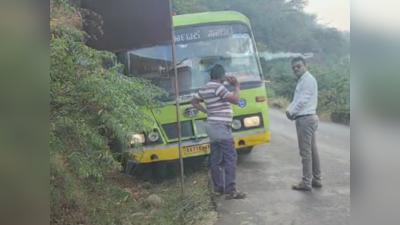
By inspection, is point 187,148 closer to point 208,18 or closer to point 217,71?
point 217,71

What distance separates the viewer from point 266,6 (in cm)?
228

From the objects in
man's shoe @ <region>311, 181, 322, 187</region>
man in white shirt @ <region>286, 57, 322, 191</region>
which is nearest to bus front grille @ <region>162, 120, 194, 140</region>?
man in white shirt @ <region>286, 57, 322, 191</region>

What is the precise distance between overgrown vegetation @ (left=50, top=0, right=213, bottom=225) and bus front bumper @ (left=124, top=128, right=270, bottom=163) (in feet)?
0.35

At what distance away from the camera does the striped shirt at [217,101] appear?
234cm

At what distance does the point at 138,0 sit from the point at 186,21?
10.7 inches

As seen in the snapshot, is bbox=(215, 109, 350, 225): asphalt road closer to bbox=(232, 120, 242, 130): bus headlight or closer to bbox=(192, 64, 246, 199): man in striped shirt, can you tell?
bbox=(192, 64, 246, 199): man in striped shirt

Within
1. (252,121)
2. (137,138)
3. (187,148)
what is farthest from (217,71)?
(137,138)

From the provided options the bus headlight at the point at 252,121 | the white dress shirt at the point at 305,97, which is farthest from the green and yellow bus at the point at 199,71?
the white dress shirt at the point at 305,97

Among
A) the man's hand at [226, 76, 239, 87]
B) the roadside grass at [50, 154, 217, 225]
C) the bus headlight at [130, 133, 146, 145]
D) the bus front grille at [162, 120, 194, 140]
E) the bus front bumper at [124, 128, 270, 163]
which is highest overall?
the man's hand at [226, 76, 239, 87]

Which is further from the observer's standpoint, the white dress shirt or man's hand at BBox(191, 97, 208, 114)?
man's hand at BBox(191, 97, 208, 114)

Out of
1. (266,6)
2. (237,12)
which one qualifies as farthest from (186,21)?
(266,6)

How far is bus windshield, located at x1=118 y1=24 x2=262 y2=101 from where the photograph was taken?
2.35 meters

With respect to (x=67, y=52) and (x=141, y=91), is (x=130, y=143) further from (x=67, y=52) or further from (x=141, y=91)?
(x=67, y=52)
